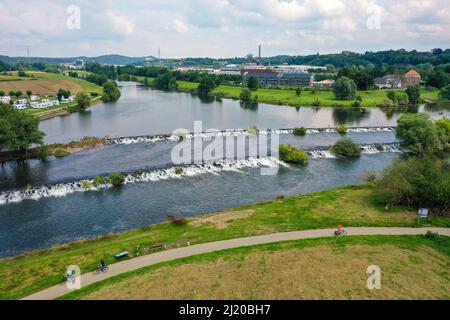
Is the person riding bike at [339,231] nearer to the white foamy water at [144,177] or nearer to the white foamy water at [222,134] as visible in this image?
the white foamy water at [144,177]

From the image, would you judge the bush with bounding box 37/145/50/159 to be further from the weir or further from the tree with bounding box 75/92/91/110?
the tree with bounding box 75/92/91/110

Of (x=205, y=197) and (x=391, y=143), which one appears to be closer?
(x=205, y=197)

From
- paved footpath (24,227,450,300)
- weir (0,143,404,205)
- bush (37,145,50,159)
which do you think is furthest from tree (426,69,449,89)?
bush (37,145,50,159)

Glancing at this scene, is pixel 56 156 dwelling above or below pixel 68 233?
above

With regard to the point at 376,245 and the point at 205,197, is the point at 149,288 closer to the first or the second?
the point at 376,245

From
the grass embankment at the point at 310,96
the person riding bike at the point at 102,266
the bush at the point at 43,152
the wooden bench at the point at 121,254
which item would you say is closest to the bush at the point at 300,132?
the grass embankment at the point at 310,96
